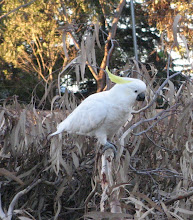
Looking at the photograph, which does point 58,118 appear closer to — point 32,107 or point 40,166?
point 32,107

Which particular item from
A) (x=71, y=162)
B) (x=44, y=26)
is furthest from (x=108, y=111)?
(x=44, y=26)

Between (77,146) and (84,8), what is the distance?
583cm

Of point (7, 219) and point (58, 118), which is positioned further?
point (58, 118)

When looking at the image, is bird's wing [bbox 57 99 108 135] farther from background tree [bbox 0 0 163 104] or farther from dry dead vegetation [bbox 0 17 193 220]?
background tree [bbox 0 0 163 104]

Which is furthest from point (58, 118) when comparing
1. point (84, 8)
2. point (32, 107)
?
point (84, 8)

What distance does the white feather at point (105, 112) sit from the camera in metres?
1.13

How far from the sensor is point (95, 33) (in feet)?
4.54

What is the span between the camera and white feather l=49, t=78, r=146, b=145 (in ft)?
3.69

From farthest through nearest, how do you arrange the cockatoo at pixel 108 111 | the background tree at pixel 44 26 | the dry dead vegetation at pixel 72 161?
the background tree at pixel 44 26
the dry dead vegetation at pixel 72 161
the cockatoo at pixel 108 111

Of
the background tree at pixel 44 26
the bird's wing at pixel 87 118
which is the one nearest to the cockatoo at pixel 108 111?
the bird's wing at pixel 87 118

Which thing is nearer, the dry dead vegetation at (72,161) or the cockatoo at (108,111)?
the cockatoo at (108,111)

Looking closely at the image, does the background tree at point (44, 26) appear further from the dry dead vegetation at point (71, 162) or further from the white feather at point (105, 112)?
the white feather at point (105, 112)

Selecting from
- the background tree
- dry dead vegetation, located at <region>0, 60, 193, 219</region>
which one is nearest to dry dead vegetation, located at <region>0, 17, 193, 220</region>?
dry dead vegetation, located at <region>0, 60, 193, 219</region>

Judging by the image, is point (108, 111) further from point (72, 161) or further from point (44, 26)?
point (44, 26)
